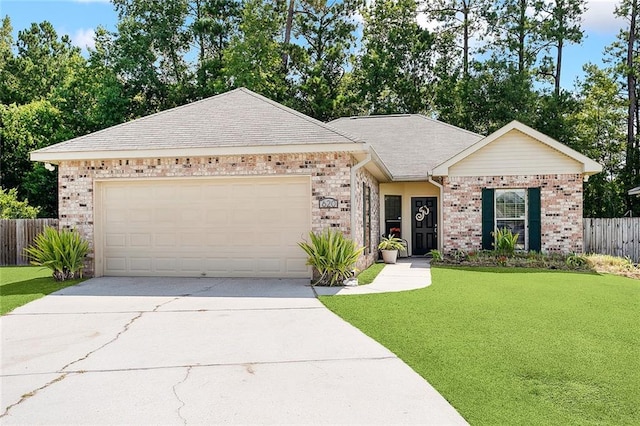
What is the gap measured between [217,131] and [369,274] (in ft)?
15.5

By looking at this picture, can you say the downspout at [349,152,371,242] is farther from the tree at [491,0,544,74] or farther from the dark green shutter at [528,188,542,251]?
the tree at [491,0,544,74]

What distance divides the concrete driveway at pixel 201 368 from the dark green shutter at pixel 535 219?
8.65 m

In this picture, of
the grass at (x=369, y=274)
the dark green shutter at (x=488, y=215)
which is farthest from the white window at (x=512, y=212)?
the grass at (x=369, y=274)

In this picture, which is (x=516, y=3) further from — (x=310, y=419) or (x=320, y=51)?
(x=310, y=419)

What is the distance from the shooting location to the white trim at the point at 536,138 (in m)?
13.4

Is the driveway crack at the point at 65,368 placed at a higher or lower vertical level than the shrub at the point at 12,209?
Result: lower

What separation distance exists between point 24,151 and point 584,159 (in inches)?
916

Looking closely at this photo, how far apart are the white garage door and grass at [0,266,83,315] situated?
1.22 meters

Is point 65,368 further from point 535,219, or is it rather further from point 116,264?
point 535,219

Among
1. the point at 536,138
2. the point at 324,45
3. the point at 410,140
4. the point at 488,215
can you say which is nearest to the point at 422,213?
the point at 488,215

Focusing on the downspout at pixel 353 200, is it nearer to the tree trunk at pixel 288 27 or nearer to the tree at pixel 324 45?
the tree at pixel 324 45

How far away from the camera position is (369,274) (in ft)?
37.1

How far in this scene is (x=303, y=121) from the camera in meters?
10.8

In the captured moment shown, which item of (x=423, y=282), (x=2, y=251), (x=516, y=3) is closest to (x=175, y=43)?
(x=2, y=251)
